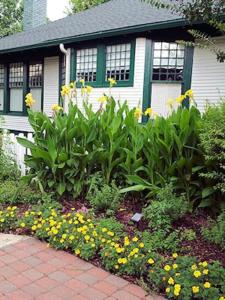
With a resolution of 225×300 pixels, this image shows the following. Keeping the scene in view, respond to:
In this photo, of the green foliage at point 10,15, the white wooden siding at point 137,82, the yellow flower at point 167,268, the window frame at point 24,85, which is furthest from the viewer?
the green foliage at point 10,15

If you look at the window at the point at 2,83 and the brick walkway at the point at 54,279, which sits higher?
the window at the point at 2,83

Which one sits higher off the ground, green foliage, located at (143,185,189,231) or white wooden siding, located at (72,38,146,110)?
white wooden siding, located at (72,38,146,110)

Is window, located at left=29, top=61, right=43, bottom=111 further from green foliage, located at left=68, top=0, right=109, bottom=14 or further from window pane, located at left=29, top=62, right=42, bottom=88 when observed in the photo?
green foliage, located at left=68, top=0, right=109, bottom=14

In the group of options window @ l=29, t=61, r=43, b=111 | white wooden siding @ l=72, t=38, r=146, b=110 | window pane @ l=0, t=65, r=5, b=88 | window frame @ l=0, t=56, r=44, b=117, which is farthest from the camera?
window pane @ l=0, t=65, r=5, b=88

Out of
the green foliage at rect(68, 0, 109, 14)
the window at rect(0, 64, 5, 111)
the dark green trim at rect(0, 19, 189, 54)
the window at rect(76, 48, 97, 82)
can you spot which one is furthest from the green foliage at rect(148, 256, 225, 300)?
the green foliage at rect(68, 0, 109, 14)

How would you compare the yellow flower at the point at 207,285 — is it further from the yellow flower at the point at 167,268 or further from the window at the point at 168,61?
the window at the point at 168,61

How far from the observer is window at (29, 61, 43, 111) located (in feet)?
46.2

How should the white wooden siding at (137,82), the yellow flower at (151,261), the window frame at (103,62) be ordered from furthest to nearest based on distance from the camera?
the window frame at (103,62) < the white wooden siding at (137,82) < the yellow flower at (151,261)

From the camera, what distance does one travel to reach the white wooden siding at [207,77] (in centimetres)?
905

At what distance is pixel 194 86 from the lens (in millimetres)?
9484

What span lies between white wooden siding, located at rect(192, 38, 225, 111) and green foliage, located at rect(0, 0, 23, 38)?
1000 inches

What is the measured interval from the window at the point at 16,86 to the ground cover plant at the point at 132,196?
9.33 m

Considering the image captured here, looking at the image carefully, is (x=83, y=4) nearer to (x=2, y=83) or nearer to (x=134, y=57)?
(x=2, y=83)

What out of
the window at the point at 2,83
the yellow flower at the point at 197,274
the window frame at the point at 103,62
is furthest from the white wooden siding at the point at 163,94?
the window at the point at 2,83
